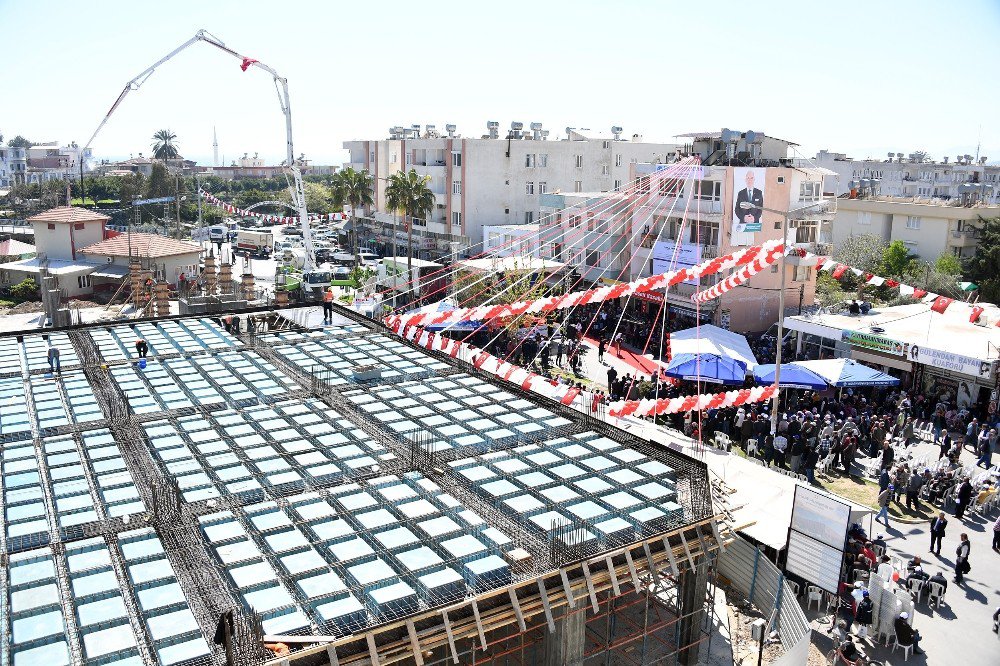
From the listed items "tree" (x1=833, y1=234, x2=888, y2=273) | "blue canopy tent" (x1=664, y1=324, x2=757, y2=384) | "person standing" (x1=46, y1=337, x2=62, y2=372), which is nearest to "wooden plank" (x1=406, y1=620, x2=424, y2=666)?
"person standing" (x1=46, y1=337, x2=62, y2=372)

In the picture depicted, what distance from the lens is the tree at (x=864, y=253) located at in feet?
171

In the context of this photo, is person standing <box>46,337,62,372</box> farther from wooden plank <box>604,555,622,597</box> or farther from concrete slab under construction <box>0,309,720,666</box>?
wooden plank <box>604,555,622,597</box>

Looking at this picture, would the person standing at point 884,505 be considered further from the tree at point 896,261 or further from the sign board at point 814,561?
the tree at point 896,261

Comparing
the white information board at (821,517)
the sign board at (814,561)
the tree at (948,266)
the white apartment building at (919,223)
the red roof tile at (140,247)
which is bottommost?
the sign board at (814,561)

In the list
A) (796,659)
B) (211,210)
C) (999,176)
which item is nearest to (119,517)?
(796,659)

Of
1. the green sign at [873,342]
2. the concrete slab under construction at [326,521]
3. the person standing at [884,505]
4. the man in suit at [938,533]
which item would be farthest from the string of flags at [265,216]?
the man in suit at [938,533]

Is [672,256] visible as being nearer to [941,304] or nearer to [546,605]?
[941,304]

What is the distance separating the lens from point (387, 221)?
2933 inches

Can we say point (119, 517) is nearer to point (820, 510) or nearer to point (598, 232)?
point (820, 510)

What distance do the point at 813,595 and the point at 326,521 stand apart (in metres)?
10.2

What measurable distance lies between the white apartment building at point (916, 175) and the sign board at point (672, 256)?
50139mm

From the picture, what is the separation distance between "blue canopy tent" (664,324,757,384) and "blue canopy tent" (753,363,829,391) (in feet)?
2.19

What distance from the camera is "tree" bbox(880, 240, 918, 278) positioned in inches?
2019

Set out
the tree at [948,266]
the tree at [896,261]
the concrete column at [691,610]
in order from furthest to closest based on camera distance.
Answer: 1. the tree at [896,261]
2. the tree at [948,266]
3. the concrete column at [691,610]
